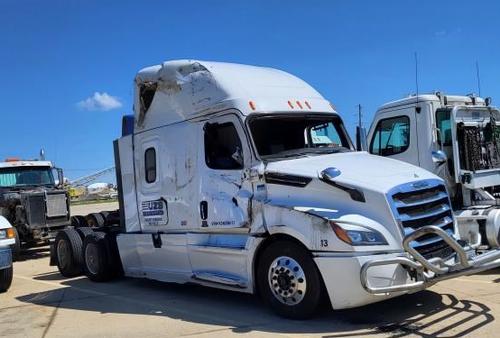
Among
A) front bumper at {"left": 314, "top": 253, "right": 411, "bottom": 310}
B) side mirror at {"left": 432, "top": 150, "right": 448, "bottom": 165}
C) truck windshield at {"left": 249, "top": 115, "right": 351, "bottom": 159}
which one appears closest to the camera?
front bumper at {"left": 314, "top": 253, "right": 411, "bottom": 310}

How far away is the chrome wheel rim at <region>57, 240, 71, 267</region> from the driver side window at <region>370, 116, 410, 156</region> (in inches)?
243

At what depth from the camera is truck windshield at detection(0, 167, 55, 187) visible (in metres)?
17.4

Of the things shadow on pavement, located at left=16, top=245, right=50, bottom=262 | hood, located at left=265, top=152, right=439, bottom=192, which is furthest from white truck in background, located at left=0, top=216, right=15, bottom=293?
shadow on pavement, located at left=16, top=245, right=50, bottom=262

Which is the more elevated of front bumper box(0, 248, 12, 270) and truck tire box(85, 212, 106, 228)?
truck tire box(85, 212, 106, 228)

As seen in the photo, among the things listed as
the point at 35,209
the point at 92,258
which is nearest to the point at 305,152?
the point at 92,258

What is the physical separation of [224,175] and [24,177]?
11.6m

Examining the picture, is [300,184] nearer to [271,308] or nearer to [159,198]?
[271,308]

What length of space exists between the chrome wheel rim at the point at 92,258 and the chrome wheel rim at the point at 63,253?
59 centimetres

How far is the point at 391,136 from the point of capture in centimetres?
1057

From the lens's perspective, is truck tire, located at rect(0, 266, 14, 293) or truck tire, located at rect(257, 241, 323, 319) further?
truck tire, located at rect(0, 266, 14, 293)

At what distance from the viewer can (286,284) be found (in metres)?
6.88

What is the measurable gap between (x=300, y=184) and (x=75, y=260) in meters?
6.11

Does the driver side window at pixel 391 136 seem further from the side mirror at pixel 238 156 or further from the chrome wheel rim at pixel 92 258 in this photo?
the chrome wheel rim at pixel 92 258

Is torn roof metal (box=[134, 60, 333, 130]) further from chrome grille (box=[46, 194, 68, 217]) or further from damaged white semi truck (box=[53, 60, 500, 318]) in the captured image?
chrome grille (box=[46, 194, 68, 217])
